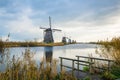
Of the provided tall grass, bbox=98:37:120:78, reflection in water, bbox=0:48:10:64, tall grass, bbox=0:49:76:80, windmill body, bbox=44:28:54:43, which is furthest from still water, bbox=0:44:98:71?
windmill body, bbox=44:28:54:43

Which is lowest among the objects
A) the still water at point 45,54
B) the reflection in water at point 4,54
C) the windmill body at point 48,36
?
the still water at point 45,54

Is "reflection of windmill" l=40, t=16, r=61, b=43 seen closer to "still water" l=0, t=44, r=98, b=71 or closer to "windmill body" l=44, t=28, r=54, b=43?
"windmill body" l=44, t=28, r=54, b=43

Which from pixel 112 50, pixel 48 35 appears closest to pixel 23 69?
pixel 112 50

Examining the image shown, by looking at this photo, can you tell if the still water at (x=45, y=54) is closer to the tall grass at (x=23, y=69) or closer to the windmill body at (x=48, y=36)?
the tall grass at (x=23, y=69)

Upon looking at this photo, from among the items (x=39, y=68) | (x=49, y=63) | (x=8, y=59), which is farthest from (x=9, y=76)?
(x=49, y=63)

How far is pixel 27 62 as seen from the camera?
4.90m

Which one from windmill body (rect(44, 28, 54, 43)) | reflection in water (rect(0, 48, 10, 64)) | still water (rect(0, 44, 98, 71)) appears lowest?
still water (rect(0, 44, 98, 71))

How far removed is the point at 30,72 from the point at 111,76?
4.07 m

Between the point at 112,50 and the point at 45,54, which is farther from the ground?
the point at 112,50

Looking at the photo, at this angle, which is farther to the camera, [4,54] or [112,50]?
[112,50]

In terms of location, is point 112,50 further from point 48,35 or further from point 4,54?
point 48,35

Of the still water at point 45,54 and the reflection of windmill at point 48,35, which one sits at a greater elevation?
the reflection of windmill at point 48,35

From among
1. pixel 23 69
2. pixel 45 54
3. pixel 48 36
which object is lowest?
pixel 45 54

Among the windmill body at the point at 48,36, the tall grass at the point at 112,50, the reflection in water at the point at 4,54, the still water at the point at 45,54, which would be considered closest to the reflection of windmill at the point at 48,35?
the windmill body at the point at 48,36
